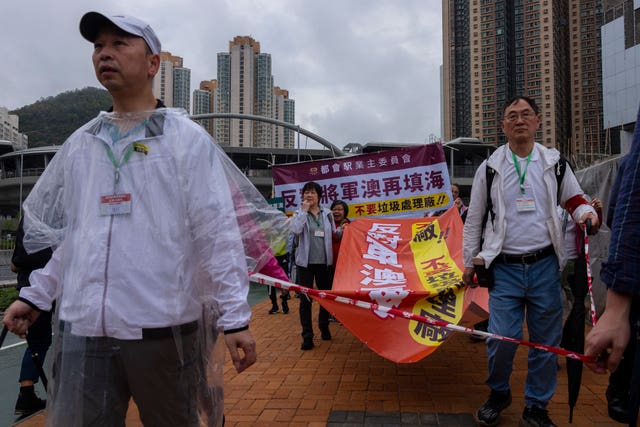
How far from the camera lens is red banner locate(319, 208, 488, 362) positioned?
149 inches

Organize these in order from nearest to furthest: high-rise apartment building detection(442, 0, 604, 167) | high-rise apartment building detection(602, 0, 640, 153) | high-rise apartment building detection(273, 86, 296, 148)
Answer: high-rise apartment building detection(602, 0, 640, 153) → high-rise apartment building detection(273, 86, 296, 148) → high-rise apartment building detection(442, 0, 604, 167)

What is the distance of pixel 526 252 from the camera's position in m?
3.08

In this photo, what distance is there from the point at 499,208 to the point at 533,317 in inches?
28.5

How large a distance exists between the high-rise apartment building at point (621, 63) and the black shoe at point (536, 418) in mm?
28045

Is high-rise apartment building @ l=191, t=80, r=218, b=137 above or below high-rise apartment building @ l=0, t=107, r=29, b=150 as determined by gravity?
below

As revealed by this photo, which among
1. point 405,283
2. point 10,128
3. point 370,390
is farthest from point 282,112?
point 10,128

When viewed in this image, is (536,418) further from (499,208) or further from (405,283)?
(405,283)

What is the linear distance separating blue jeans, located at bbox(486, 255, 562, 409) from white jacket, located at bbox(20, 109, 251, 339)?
79.6 inches

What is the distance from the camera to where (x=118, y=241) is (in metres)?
1.71

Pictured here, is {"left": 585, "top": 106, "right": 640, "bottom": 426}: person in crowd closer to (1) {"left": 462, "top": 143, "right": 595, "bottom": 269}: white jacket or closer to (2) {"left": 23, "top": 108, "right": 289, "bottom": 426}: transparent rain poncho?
(2) {"left": 23, "top": 108, "right": 289, "bottom": 426}: transparent rain poncho

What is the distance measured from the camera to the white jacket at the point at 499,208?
3104 mm

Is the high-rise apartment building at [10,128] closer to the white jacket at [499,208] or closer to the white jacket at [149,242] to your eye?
the white jacket at [499,208]

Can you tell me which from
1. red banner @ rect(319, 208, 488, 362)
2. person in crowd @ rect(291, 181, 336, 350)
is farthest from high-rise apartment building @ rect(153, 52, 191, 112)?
red banner @ rect(319, 208, 488, 362)

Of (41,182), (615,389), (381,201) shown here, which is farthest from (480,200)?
(381,201)
